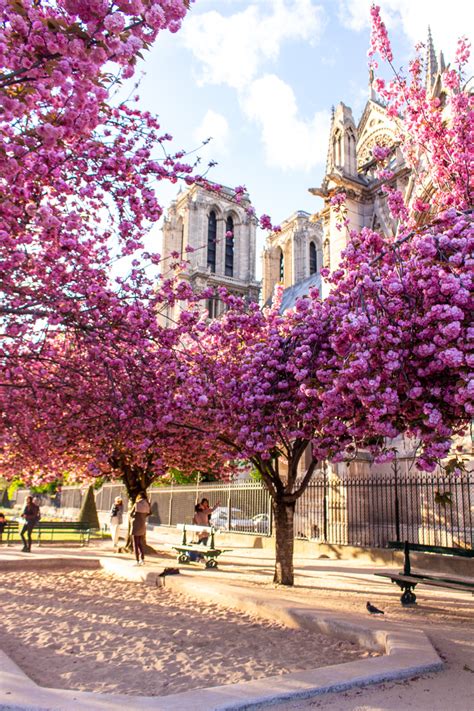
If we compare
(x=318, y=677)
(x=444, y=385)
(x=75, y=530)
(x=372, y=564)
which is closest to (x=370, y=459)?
(x=372, y=564)

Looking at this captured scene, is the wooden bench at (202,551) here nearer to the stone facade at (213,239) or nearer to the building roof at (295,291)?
the building roof at (295,291)

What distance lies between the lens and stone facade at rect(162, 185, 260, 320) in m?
55.2

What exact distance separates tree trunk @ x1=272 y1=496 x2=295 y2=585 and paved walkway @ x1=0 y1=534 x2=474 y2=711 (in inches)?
11.3

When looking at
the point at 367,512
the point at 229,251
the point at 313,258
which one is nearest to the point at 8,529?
the point at 367,512

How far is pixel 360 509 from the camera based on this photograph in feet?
53.9

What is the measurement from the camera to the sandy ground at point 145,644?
16.9ft

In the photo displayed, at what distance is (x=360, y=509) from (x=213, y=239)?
146 feet

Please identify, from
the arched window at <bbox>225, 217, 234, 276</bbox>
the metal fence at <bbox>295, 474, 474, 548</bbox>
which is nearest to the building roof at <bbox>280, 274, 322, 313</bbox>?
the arched window at <bbox>225, 217, 234, 276</bbox>

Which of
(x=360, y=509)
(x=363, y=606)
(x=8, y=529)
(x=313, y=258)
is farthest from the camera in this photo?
(x=313, y=258)

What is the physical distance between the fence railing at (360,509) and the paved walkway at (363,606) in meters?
1.40

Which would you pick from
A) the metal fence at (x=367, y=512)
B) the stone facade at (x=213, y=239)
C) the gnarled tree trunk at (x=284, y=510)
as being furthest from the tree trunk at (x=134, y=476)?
the stone facade at (x=213, y=239)

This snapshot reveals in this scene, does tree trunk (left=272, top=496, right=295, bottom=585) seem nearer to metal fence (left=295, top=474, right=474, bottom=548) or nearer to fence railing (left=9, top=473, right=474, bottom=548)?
fence railing (left=9, top=473, right=474, bottom=548)

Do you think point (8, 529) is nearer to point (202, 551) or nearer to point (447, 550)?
point (202, 551)

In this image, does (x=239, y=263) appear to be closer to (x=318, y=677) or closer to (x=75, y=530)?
(x=75, y=530)
